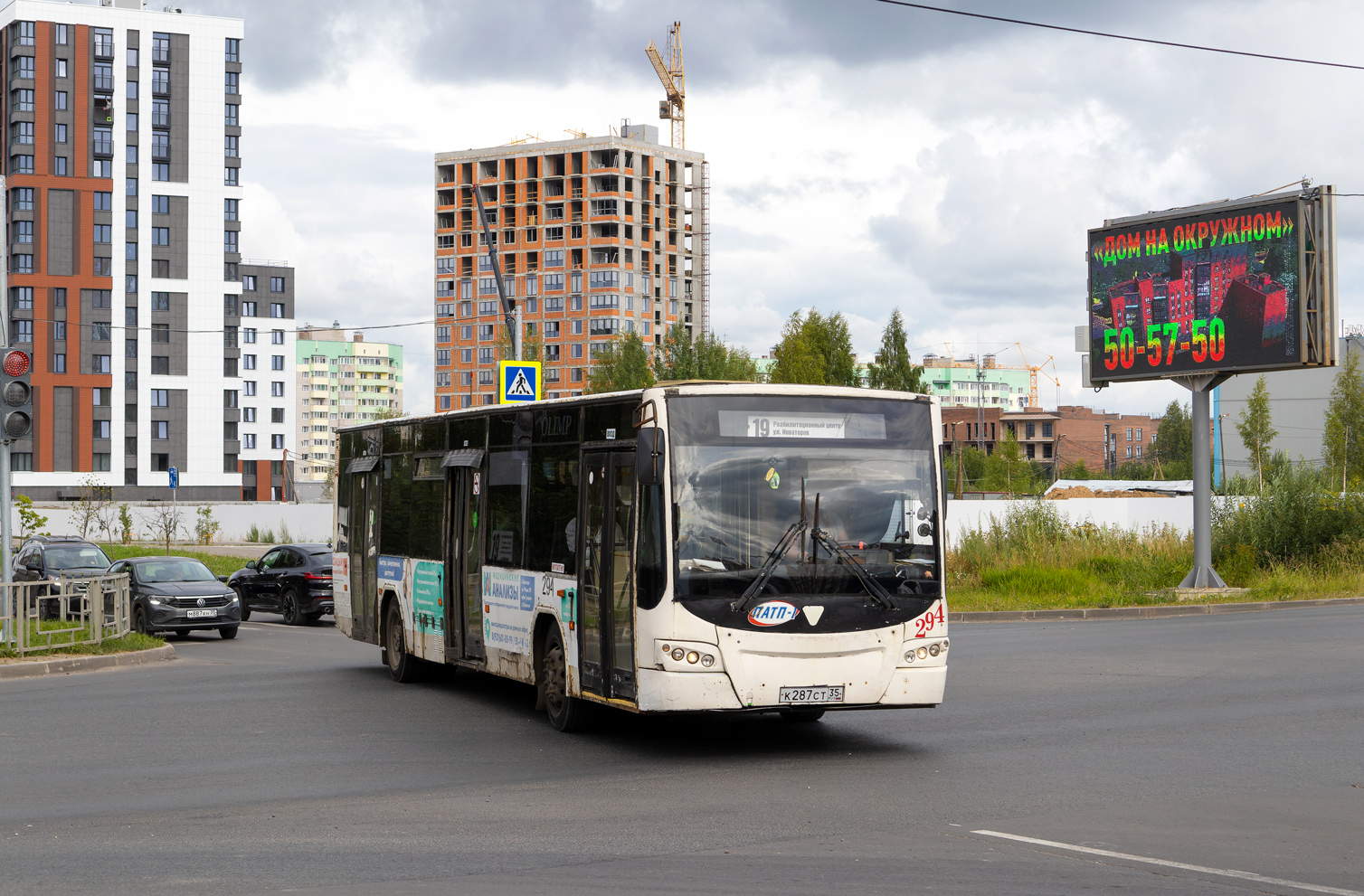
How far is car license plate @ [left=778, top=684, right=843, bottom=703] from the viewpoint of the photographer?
10.8 metres

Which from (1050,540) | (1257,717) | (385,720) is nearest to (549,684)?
(385,720)

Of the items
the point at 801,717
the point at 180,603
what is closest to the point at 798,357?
the point at 180,603

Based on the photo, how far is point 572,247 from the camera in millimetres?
144000

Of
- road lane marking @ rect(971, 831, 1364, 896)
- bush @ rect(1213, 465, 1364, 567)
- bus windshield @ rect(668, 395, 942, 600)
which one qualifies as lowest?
road lane marking @ rect(971, 831, 1364, 896)

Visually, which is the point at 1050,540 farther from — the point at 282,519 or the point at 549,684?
the point at 282,519

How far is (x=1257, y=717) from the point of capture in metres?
12.6

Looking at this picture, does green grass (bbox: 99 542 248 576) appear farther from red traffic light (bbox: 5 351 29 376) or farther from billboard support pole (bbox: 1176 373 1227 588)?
billboard support pole (bbox: 1176 373 1227 588)

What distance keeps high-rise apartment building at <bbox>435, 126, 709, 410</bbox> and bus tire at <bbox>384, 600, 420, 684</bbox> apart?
12164 cm

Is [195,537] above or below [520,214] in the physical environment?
below

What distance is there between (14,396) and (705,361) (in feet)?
232

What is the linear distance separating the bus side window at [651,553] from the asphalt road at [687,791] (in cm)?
127

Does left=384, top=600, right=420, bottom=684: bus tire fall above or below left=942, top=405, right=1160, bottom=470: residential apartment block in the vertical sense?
below

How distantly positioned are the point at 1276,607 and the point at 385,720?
19592mm

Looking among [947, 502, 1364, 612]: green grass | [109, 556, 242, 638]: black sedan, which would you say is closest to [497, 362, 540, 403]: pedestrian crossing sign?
[109, 556, 242, 638]: black sedan
